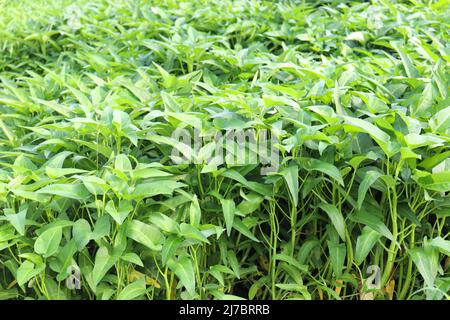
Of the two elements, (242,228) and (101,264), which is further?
(242,228)

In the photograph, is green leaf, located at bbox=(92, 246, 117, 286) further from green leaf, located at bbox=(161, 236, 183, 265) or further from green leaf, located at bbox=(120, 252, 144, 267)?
green leaf, located at bbox=(161, 236, 183, 265)

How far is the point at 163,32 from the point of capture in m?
3.19

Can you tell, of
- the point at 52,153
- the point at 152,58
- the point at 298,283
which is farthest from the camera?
the point at 152,58

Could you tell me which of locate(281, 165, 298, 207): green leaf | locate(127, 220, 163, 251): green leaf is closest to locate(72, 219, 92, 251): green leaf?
locate(127, 220, 163, 251): green leaf

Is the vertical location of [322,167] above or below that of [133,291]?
above

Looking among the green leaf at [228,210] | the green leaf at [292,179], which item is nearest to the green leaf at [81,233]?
the green leaf at [228,210]

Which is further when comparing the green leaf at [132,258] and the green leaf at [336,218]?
the green leaf at [336,218]

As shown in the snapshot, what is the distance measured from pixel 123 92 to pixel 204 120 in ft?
1.81

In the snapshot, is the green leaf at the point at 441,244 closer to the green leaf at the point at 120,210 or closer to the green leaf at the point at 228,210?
the green leaf at the point at 228,210

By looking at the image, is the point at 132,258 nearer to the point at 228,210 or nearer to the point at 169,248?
the point at 169,248

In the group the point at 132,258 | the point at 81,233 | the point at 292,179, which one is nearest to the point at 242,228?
Result: the point at 292,179

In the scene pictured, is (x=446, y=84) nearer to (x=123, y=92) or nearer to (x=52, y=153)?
(x=123, y=92)

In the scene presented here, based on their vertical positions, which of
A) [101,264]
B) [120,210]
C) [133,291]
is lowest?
[133,291]
